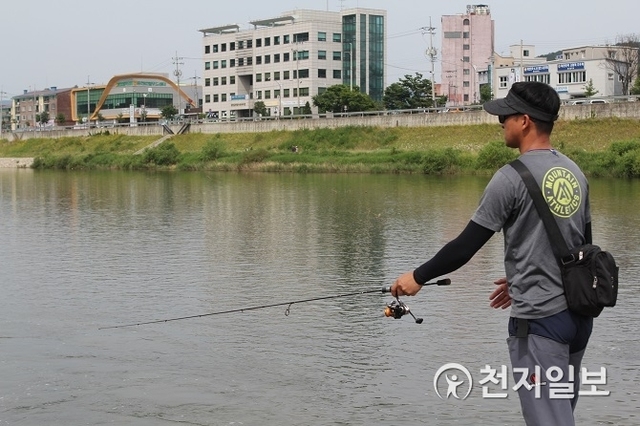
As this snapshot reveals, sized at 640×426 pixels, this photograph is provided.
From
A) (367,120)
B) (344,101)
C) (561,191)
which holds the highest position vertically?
(344,101)

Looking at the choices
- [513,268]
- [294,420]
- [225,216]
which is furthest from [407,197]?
[513,268]

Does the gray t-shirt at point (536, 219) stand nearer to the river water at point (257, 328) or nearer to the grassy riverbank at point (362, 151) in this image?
the river water at point (257, 328)

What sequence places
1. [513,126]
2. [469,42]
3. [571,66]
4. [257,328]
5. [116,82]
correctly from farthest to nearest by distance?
[116,82]
[469,42]
[571,66]
[257,328]
[513,126]

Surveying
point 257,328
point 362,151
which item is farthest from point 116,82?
point 257,328

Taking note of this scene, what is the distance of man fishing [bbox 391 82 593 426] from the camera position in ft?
16.1

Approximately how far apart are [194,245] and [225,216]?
25.8 ft

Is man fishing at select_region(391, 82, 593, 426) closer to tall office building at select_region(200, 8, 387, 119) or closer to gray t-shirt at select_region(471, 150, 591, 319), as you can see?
gray t-shirt at select_region(471, 150, 591, 319)

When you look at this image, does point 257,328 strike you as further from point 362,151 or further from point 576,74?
point 576,74

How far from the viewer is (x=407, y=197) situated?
37312 millimetres

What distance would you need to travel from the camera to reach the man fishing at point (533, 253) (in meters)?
4.89

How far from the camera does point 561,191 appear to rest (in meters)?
4.87

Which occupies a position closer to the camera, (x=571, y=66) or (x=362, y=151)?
(x=362, y=151)

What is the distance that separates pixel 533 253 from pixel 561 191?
0.34 metres

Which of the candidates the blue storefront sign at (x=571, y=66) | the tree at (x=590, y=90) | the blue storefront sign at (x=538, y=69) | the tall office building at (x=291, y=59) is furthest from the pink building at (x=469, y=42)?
the tree at (x=590, y=90)
